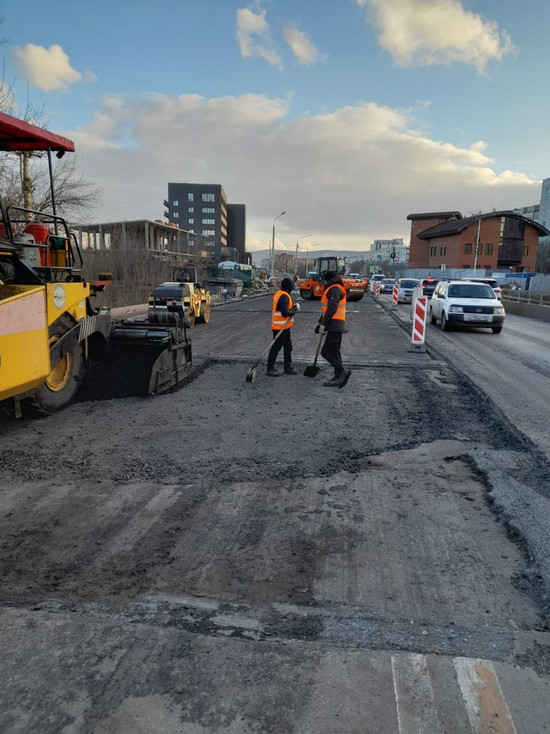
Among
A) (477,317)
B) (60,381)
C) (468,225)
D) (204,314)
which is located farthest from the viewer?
(468,225)

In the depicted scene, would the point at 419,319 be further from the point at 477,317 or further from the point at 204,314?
the point at 204,314

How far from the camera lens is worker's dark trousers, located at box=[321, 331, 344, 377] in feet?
28.5

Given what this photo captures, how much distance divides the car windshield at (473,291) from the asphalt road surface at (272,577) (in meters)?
12.1

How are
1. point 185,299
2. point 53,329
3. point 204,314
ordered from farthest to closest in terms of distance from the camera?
point 204,314 → point 185,299 → point 53,329

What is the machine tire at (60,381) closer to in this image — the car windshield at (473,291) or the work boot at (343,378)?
the work boot at (343,378)

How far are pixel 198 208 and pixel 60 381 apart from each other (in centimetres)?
12363

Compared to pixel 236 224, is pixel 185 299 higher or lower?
lower

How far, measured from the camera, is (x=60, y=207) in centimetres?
2289

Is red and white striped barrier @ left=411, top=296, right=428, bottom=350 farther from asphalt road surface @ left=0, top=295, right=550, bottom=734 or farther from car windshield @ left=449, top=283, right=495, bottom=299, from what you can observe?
car windshield @ left=449, top=283, right=495, bottom=299

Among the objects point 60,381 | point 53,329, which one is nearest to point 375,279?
point 60,381

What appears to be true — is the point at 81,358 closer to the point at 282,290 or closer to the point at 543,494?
the point at 282,290

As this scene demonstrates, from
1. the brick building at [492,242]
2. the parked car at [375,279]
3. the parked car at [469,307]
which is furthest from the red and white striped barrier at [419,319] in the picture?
the brick building at [492,242]

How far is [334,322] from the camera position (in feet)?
28.4

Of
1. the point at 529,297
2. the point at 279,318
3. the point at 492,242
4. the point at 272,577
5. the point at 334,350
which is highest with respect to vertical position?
the point at 492,242
